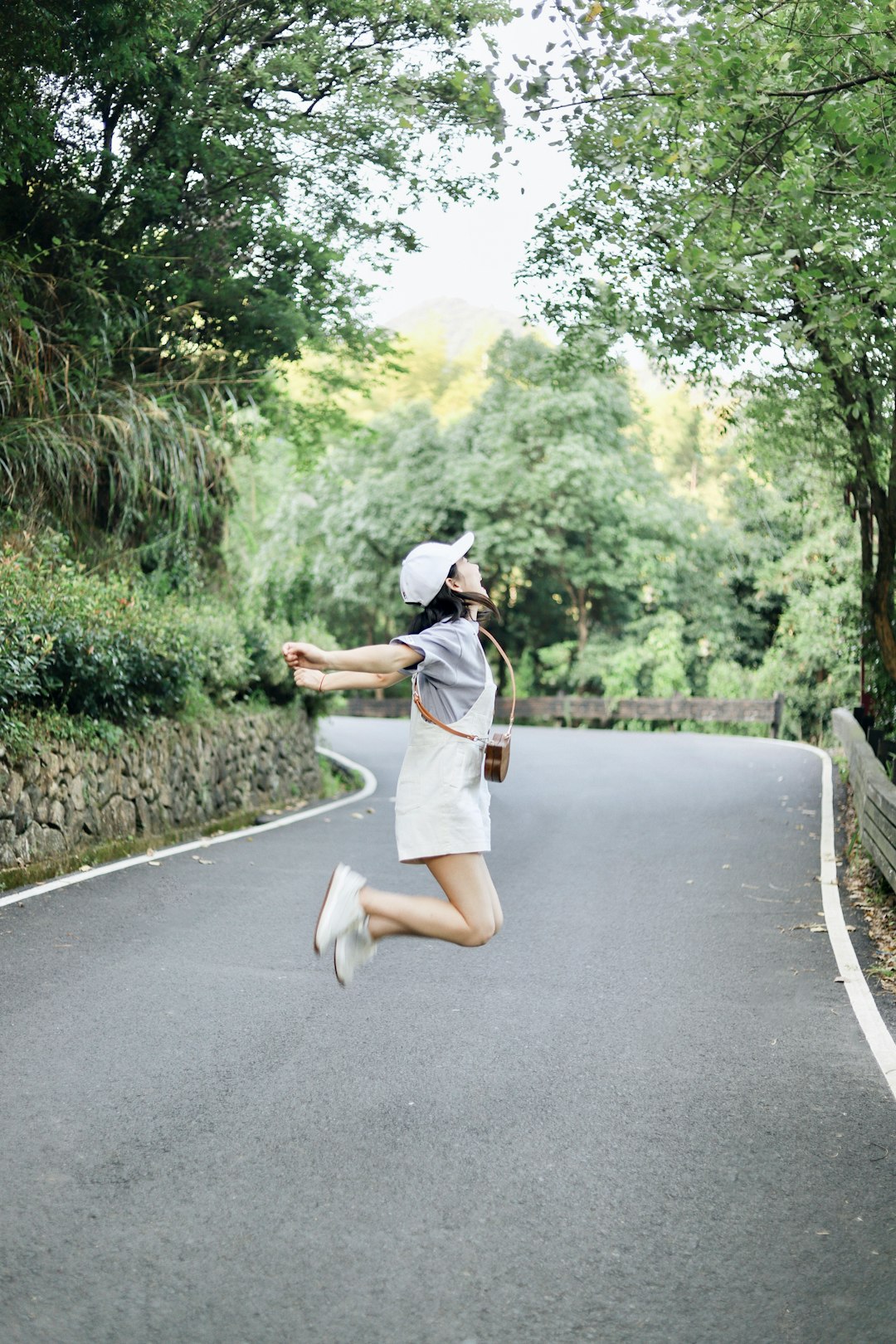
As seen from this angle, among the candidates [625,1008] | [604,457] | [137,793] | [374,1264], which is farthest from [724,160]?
[604,457]

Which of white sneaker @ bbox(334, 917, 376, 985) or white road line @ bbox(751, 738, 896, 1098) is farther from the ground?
Result: white sneaker @ bbox(334, 917, 376, 985)

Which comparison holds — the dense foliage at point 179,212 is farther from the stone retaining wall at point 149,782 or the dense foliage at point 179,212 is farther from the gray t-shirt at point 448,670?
the gray t-shirt at point 448,670

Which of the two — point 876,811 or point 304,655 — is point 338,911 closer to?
point 304,655

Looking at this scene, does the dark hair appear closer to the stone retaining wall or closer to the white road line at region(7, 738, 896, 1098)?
the white road line at region(7, 738, 896, 1098)

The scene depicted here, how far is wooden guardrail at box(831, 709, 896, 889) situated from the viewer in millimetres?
9742

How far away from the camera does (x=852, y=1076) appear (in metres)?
5.79

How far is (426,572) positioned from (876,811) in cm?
668

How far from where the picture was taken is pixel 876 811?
425 inches

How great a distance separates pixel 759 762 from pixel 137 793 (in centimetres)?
1459

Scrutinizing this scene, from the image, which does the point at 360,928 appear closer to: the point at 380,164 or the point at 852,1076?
the point at 852,1076

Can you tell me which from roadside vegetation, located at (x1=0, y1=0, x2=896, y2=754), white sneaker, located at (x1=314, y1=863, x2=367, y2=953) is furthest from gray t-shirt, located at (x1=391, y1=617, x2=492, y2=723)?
roadside vegetation, located at (x1=0, y1=0, x2=896, y2=754)

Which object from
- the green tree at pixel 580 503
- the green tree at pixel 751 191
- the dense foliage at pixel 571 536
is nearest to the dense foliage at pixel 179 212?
the green tree at pixel 751 191

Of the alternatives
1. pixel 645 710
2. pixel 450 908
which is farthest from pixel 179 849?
pixel 645 710

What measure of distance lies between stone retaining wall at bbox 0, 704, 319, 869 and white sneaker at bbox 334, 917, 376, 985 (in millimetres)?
5348
